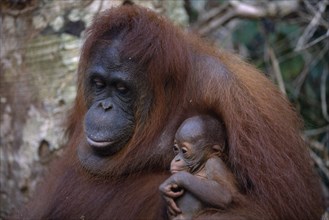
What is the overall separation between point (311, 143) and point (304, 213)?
246 cm

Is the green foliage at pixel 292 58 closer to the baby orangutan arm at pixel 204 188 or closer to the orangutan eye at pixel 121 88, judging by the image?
the orangutan eye at pixel 121 88

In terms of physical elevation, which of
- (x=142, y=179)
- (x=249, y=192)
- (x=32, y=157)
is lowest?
(x=32, y=157)

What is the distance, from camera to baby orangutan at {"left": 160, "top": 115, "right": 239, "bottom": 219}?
3740 millimetres

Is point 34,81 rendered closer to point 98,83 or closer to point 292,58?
point 98,83

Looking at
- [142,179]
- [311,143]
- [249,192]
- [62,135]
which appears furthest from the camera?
[311,143]

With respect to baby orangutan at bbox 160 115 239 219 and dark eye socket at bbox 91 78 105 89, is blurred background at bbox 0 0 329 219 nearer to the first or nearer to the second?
dark eye socket at bbox 91 78 105 89

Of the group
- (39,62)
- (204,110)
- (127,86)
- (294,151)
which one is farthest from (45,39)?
(294,151)

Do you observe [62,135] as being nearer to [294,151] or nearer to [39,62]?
[39,62]

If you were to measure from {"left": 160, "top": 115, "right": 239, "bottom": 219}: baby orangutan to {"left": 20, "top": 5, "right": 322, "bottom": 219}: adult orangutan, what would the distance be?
81mm

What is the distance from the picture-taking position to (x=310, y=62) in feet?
22.3

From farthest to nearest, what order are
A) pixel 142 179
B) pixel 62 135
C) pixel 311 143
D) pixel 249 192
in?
pixel 311 143 → pixel 62 135 → pixel 142 179 → pixel 249 192


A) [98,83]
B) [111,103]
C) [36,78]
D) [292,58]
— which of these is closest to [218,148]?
[111,103]

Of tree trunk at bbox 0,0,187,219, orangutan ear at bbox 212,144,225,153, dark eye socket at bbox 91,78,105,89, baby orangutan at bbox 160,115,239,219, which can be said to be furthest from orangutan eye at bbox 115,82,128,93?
tree trunk at bbox 0,0,187,219

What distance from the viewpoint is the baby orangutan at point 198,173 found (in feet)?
12.3
